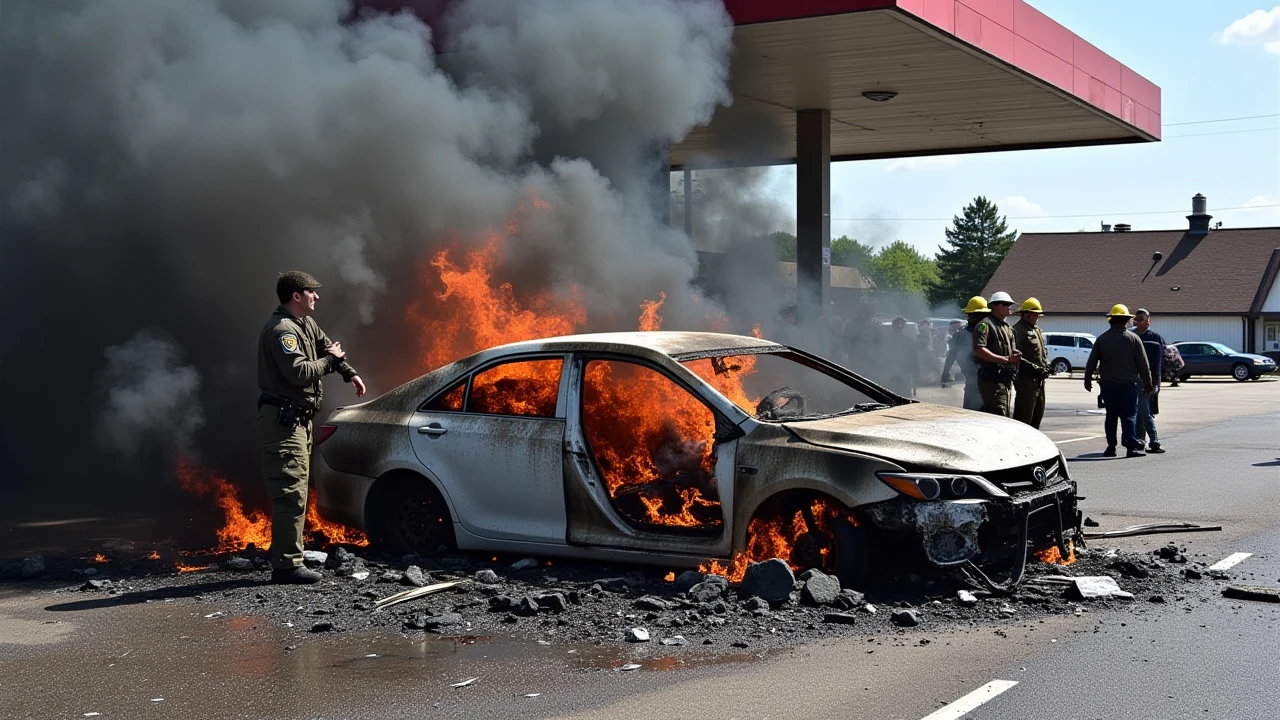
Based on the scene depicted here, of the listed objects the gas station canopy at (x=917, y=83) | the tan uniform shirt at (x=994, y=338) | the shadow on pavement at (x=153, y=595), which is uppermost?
the gas station canopy at (x=917, y=83)

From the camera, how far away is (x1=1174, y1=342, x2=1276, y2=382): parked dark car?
125 feet

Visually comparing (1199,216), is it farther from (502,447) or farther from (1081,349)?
(502,447)

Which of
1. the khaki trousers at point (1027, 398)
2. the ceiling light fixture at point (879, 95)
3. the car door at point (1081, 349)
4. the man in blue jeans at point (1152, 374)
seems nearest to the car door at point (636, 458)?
the khaki trousers at point (1027, 398)

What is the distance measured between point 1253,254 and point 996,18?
4563 centimetres

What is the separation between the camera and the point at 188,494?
37.6ft

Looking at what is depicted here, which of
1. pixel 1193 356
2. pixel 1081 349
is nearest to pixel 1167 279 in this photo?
pixel 1081 349

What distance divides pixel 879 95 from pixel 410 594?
13100 millimetres

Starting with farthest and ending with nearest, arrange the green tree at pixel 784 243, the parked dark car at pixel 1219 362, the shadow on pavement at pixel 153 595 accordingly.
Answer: the parked dark car at pixel 1219 362, the green tree at pixel 784 243, the shadow on pavement at pixel 153 595

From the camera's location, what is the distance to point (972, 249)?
94062 millimetres

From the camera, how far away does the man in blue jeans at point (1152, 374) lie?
14453 mm

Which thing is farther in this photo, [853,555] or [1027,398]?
[1027,398]

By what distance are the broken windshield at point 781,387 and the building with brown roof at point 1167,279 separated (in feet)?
161

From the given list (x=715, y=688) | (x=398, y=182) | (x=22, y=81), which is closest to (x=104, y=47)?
(x=22, y=81)

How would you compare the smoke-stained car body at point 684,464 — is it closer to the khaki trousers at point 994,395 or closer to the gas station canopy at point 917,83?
the khaki trousers at point 994,395
